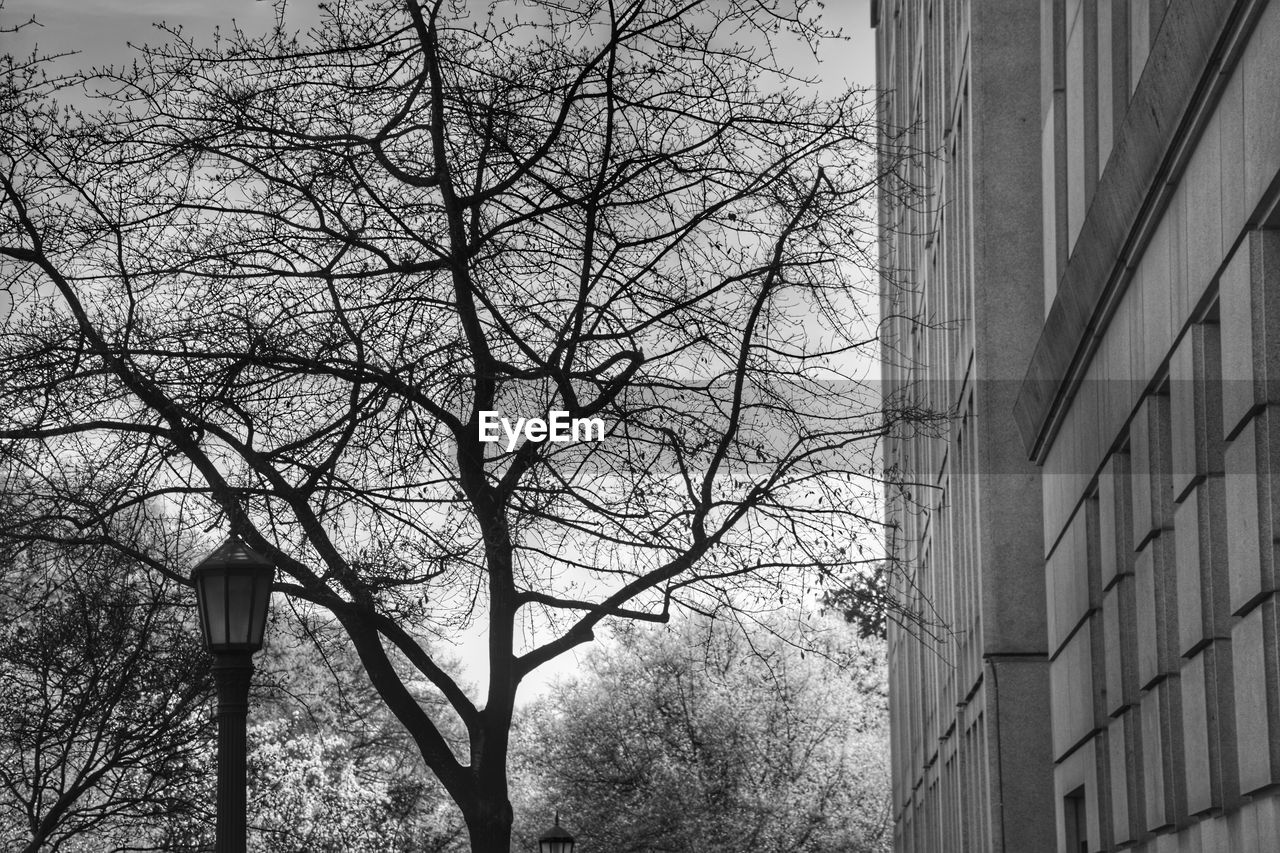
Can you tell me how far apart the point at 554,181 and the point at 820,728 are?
40.8 meters

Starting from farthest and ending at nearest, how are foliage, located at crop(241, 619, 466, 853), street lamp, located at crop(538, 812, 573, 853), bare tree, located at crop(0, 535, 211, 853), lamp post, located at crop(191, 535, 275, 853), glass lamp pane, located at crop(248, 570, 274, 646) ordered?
foliage, located at crop(241, 619, 466, 853) → street lamp, located at crop(538, 812, 573, 853) → bare tree, located at crop(0, 535, 211, 853) → glass lamp pane, located at crop(248, 570, 274, 646) → lamp post, located at crop(191, 535, 275, 853)

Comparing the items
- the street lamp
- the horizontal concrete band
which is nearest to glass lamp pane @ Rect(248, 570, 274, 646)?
the horizontal concrete band

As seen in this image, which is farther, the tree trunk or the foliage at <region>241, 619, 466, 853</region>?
the foliage at <region>241, 619, 466, 853</region>

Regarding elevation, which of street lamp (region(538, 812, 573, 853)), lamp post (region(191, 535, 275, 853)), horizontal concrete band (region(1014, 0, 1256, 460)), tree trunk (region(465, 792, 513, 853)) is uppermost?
horizontal concrete band (region(1014, 0, 1256, 460))

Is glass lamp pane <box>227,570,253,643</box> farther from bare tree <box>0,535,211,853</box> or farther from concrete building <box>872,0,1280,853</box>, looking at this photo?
bare tree <box>0,535,211,853</box>

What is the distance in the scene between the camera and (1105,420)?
1481 centimetres

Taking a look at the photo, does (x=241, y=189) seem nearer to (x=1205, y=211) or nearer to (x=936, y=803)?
(x=1205, y=211)

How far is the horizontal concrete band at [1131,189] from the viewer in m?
9.90

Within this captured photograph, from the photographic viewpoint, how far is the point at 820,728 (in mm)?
49938

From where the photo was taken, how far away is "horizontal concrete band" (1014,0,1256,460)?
9898 millimetres

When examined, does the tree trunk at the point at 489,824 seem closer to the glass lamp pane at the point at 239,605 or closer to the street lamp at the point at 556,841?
the glass lamp pane at the point at 239,605

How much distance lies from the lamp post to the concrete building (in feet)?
14.2

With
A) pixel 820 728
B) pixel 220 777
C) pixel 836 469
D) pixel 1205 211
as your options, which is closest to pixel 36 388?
pixel 220 777

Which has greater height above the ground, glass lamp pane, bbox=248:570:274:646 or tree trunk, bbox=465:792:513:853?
glass lamp pane, bbox=248:570:274:646
